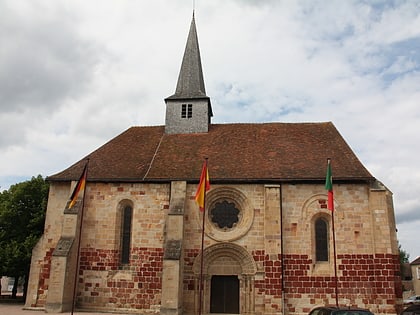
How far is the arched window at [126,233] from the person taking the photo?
65.8ft

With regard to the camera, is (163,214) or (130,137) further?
(130,137)

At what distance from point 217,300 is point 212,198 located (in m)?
4.94

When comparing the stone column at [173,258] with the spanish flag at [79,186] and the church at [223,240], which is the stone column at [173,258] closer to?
the church at [223,240]

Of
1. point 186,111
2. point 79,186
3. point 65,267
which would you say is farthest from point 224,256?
point 186,111

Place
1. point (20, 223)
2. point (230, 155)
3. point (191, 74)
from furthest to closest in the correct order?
point (191, 74), point (20, 223), point (230, 155)

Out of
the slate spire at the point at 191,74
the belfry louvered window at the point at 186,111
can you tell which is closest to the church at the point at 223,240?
the belfry louvered window at the point at 186,111

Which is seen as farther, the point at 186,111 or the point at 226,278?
the point at 186,111

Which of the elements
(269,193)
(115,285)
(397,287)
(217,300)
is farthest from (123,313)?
(397,287)

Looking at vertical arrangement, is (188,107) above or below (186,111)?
above

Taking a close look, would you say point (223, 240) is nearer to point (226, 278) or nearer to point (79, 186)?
point (226, 278)

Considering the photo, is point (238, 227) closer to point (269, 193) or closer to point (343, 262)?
point (269, 193)

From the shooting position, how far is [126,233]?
20359 mm

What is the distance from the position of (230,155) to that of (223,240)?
4.90 m

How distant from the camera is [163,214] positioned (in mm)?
19906
